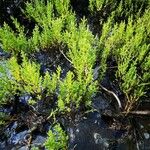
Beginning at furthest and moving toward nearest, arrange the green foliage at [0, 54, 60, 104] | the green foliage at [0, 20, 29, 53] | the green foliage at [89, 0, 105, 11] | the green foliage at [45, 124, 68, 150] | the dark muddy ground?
the green foliage at [89, 0, 105, 11] < the green foliage at [0, 20, 29, 53] < the dark muddy ground < the green foliage at [0, 54, 60, 104] < the green foliage at [45, 124, 68, 150]

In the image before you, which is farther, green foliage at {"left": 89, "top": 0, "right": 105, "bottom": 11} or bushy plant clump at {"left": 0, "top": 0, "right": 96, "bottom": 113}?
green foliage at {"left": 89, "top": 0, "right": 105, "bottom": 11}

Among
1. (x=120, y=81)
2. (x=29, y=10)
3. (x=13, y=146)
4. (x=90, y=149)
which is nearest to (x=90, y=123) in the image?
(x=90, y=149)

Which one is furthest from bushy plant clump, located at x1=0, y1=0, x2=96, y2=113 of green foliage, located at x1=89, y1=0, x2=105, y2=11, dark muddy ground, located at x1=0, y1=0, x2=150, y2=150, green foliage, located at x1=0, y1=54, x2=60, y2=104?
green foliage, located at x1=89, y1=0, x2=105, y2=11

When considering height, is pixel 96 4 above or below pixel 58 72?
above

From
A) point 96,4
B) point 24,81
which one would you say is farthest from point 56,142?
point 96,4

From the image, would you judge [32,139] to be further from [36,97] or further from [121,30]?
[121,30]

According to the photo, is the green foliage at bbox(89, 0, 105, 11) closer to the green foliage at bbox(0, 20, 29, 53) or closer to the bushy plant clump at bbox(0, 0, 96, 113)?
the bushy plant clump at bbox(0, 0, 96, 113)

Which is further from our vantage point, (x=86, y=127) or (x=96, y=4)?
(x=96, y=4)

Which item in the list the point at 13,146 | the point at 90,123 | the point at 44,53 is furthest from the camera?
the point at 44,53

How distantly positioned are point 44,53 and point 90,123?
98 centimetres

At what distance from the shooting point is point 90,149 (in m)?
2.40

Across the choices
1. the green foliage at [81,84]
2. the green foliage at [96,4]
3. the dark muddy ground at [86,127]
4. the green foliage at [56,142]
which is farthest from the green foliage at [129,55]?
the green foliage at [56,142]

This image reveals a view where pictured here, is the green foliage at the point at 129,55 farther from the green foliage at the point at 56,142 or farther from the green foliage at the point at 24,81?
the green foliage at the point at 56,142

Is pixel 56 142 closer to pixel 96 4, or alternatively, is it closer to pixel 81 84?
pixel 81 84
